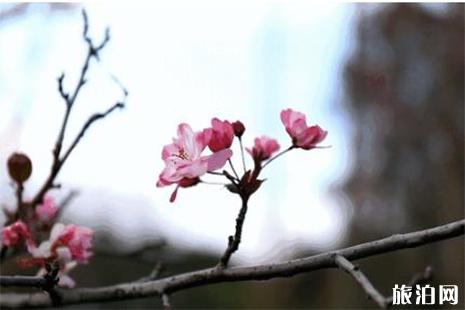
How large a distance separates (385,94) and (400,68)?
0.23 m

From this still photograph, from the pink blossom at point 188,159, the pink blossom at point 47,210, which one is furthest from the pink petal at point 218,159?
the pink blossom at point 47,210

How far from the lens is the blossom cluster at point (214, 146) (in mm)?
764

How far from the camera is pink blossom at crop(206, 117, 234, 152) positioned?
0.76 meters

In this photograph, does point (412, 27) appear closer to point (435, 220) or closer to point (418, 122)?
point (418, 122)

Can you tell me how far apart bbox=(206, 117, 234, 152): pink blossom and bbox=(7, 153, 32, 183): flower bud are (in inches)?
14.5

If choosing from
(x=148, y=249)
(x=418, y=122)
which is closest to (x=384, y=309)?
(x=148, y=249)

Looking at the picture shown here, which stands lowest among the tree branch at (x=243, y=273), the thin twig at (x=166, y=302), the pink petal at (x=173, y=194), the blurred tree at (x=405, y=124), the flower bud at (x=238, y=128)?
the thin twig at (x=166, y=302)

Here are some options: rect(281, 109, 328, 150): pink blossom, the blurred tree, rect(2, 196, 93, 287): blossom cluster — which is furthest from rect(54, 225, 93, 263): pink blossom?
the blurred tree

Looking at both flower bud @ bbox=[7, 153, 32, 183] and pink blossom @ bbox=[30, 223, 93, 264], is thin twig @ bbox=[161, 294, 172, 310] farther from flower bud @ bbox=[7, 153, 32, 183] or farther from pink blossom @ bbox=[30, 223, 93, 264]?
flower bud @ bbox=[7, 153, 32, 183]

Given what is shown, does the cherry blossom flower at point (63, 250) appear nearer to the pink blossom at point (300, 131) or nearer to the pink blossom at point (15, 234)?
the pink blossom at point (15, 234)

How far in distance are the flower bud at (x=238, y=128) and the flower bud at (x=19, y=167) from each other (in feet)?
1.24

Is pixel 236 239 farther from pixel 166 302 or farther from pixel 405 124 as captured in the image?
pixel 405 124

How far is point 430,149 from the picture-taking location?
15.3 feet

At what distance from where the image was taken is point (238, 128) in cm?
79
